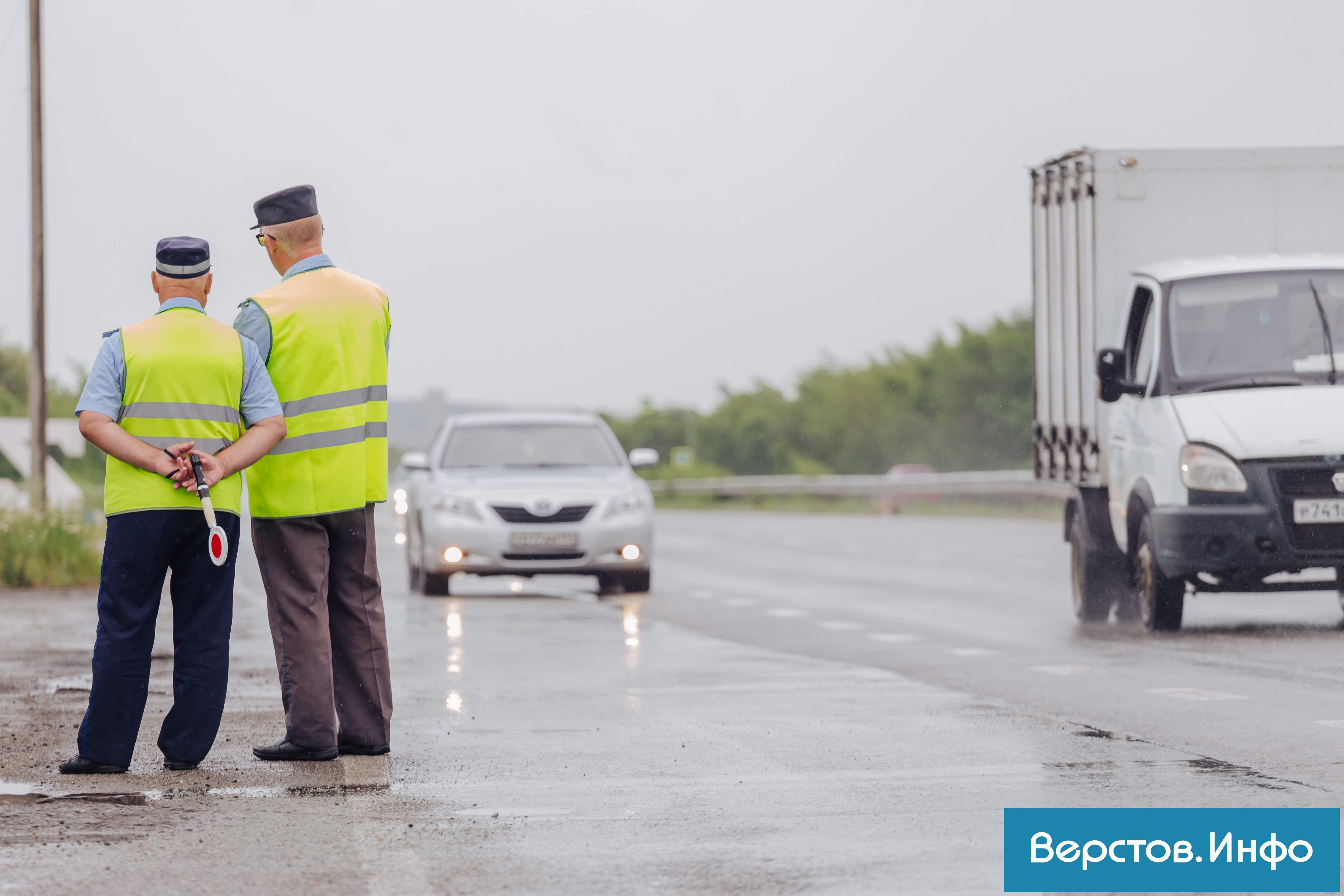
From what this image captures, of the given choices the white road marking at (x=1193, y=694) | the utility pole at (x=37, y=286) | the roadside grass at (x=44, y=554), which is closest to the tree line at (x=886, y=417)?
the utility pole at (x=37, y=286)

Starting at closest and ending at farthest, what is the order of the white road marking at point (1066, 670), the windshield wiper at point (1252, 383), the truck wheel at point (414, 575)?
1. the white road marking at point (1066, 670)
2. the windshield wiper at point (1252, 383)
3. the truck wheel at point (414, 575)

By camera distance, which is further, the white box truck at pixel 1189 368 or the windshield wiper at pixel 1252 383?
the windshield wiper at pixel 1252 383

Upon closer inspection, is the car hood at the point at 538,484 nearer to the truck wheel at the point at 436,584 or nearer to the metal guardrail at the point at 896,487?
the truck wheel at the point at 436,584

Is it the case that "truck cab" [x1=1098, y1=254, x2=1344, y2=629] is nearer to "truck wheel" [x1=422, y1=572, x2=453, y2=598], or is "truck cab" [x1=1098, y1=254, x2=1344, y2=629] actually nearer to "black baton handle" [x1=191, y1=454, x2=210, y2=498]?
"truck wheel" [x1=422, y1=572, x2=453, y2=598]

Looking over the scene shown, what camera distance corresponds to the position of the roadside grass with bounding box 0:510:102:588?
697 inches

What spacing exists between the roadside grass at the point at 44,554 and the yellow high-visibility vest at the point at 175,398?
11282mm

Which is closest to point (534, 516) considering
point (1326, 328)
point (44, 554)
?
point (44, 554)

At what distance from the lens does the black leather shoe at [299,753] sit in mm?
6770

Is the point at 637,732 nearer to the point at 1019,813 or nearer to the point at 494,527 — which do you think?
the point at 1019,813

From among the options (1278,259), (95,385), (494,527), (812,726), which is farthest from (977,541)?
(95,385)

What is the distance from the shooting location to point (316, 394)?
6898 mm

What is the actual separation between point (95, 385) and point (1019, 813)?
10.8 ft

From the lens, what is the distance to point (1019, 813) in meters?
5.60

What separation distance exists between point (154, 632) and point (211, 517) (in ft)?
1.79
